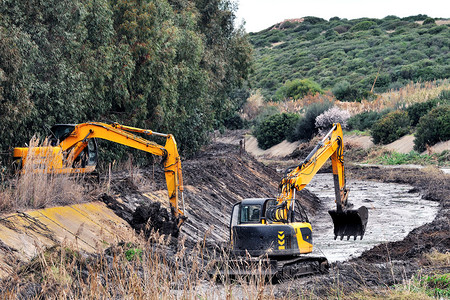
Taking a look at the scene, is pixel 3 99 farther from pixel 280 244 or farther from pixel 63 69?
pixel 280 244

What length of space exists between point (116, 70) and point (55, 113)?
4.46 m

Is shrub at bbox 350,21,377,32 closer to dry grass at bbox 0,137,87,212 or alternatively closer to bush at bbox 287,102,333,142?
bush at bbox 287,102,333,142

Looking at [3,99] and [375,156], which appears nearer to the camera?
[3,99]

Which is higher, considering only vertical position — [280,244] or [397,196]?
[280,244]

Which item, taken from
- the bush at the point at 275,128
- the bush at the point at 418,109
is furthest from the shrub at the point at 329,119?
the bush at the point at 418,109

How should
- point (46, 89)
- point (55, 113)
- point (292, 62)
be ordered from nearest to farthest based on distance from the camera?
point (46, 89) → point (55, 113) → point (292, 62)

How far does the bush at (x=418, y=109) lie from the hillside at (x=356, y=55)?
15.6 metres

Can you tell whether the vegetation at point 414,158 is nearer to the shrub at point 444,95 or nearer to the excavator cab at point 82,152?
the shrub at point 444,95

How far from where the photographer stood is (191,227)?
735 inches

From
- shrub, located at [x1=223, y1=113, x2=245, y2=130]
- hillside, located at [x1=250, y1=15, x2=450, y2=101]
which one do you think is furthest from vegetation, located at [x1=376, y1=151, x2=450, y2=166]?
shrub, located at [x1=223, y1=113, x2=245, y2=130]

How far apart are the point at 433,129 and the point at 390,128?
6.16 m

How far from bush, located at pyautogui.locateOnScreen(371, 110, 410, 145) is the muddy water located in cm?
1359

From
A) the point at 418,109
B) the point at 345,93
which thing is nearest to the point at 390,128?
the point at 418,109

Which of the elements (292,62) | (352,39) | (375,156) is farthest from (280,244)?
(352,39)
